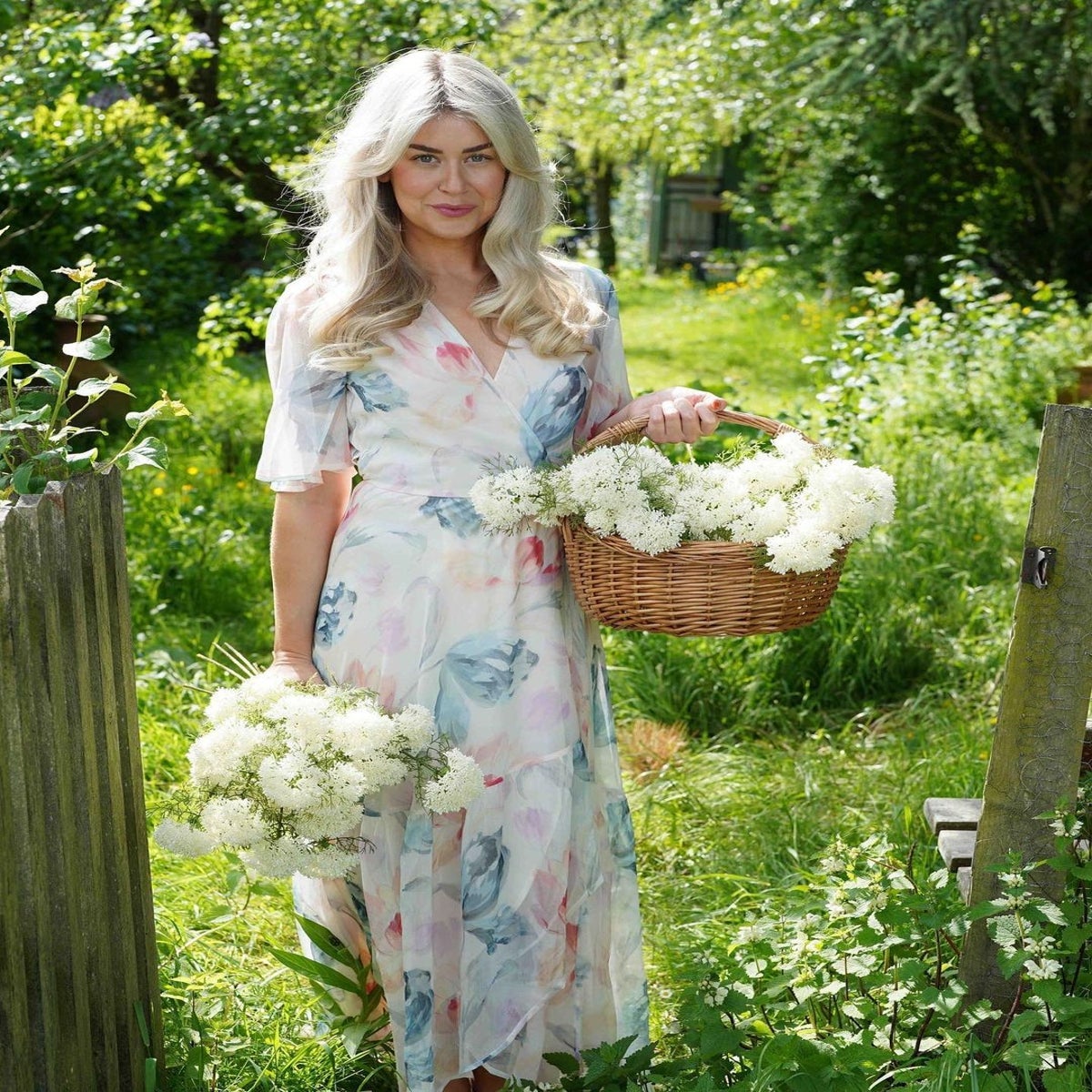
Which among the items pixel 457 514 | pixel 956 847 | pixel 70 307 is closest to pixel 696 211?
pixel 956 847

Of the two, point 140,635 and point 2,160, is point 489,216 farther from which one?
point 2,160

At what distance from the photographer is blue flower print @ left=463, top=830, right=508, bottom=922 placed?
2443 mm

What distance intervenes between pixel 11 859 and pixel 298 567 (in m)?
0.81

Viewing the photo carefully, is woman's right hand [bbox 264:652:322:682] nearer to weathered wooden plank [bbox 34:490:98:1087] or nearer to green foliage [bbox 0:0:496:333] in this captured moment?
weathered wooden plank [bbox 34:490:98:1087]

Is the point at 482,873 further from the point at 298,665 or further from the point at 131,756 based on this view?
the point at 131,756

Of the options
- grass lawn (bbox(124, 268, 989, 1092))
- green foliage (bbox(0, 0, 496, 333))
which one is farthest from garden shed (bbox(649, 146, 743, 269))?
grass lawn (bbox(124, 268, 989, 1092))

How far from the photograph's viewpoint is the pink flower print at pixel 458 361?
2420 millimetres

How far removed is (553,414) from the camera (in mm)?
2488

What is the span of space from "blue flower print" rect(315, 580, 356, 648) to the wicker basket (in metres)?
0.45

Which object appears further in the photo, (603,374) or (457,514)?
(603,374)

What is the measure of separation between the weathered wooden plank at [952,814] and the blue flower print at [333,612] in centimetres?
133

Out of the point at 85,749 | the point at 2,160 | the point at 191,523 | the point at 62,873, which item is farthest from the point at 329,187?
the point at 2,160

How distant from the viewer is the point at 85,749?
6.48 ft

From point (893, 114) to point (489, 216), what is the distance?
1108 centimetres
